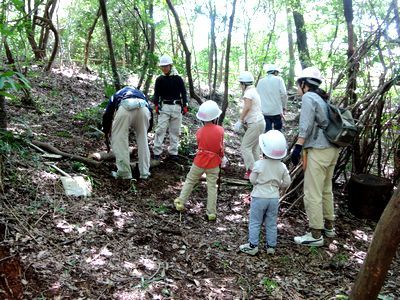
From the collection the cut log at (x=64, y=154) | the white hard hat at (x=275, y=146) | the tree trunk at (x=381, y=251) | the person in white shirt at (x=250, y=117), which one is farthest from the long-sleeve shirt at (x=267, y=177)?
the cut log at (x=64, y=154)

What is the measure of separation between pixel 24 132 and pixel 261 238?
12.3ft

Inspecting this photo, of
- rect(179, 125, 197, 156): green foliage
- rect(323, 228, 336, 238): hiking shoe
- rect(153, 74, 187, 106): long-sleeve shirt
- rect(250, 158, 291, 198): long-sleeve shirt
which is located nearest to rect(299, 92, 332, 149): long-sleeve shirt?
rect(250, 158, 291, 198): long-sleeve shirt

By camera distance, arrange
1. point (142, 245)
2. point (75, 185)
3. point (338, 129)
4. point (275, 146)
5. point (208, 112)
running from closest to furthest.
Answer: point (142, 245)
point (275, 146)
point (338, 129)
point (75, 185)
point (208, 112)

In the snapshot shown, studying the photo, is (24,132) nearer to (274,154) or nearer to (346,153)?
(274,154)

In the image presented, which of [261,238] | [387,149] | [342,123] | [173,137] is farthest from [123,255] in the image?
[387,149]

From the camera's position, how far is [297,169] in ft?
18.0

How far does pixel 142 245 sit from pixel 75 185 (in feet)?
4.17

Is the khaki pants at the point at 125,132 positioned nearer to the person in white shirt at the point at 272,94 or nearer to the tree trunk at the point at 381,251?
the person in white shirt at the point at 272,94

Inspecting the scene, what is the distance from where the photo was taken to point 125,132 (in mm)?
5469

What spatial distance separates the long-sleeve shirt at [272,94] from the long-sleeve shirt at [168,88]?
1468 millimetres

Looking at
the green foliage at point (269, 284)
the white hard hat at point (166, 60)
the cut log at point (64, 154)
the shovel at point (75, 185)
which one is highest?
the white hard hat at point (166, 60)

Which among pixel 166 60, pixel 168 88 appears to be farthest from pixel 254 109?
pixel 166 60

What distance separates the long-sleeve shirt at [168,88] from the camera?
6.64m

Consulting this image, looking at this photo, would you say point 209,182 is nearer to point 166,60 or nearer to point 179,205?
point 179,205
